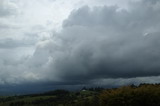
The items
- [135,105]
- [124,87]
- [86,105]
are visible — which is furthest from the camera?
[86,105]

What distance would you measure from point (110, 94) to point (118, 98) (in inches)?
97.5

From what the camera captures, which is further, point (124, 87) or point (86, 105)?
point (86, 105)

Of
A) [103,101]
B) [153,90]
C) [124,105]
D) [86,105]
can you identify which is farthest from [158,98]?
[86,105]

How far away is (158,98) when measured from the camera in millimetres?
67812

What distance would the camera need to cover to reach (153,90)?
2709 inches

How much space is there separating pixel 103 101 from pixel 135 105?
8387 millimetres

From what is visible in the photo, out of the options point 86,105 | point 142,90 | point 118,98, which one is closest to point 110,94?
point 118,98

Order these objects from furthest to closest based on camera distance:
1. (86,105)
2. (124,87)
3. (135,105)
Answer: (86,105) < (124,87) < (135,105)

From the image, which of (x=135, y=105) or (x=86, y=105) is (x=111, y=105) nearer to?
(x=135, y=105)

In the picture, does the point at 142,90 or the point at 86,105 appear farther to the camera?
the point at 86,105

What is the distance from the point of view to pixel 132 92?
225 ft

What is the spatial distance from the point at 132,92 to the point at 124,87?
4.01 meters

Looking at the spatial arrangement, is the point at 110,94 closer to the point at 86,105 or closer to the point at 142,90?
the point at 142,90

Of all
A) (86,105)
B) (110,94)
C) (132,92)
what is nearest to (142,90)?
(132,92)
